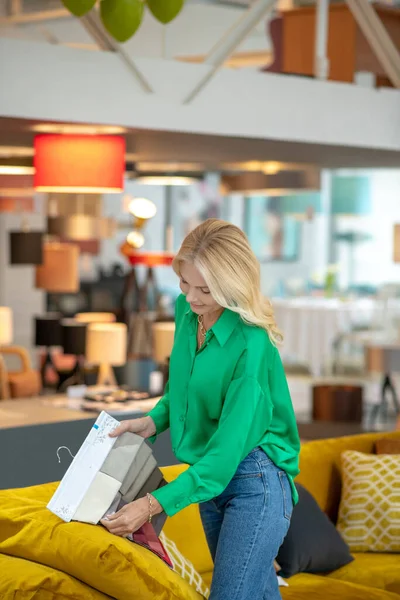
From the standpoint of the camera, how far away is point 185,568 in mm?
3453

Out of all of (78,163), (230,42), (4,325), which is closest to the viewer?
(230,42)

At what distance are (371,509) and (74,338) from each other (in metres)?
5.25

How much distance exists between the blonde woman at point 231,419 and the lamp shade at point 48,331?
274 inches

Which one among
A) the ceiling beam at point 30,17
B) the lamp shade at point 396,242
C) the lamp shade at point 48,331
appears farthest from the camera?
the lamp shade at point 48,331

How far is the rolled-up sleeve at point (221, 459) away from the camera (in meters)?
2.46

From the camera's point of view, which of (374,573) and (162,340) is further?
(162,340)

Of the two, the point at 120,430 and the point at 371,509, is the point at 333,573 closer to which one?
the point at 371,509

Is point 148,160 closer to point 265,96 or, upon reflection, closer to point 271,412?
point 265,96

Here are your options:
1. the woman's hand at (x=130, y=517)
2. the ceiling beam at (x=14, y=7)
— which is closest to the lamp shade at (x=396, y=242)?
the ceiling beam at (x=14, y=7)

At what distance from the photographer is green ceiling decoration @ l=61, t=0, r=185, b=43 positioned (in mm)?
4652

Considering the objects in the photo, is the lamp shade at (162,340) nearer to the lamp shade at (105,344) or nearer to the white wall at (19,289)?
the lamp shade at (105,344)

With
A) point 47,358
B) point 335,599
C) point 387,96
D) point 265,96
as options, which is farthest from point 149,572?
point 47,358

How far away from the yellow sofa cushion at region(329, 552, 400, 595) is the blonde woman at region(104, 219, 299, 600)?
146 centimetres

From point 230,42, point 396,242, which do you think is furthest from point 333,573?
point 396,242
